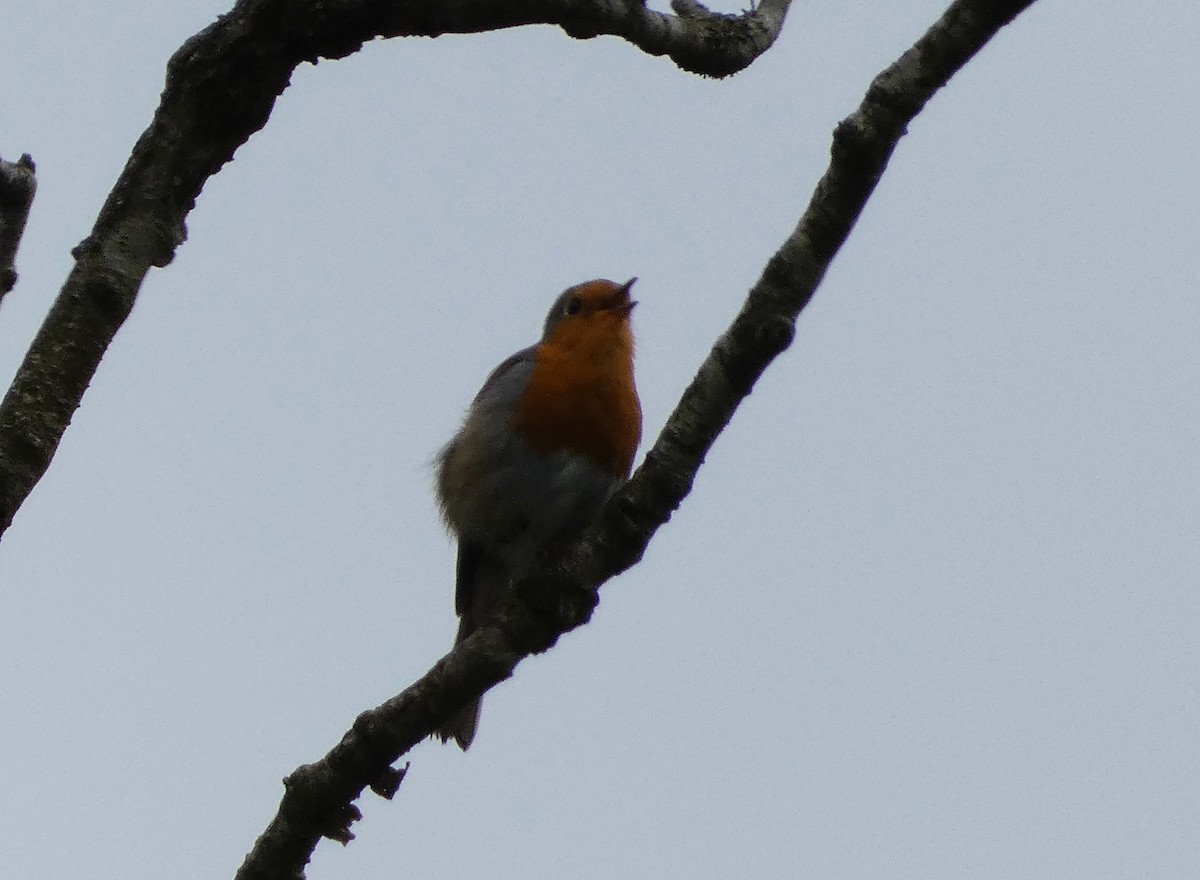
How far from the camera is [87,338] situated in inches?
131

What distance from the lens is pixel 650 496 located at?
12.5 feet

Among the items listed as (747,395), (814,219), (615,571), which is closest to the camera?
(814,219)

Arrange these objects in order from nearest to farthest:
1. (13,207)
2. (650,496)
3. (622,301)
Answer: (13,207)
(650,496)
(622,301)

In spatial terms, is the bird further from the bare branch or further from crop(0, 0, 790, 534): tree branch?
the bare branch

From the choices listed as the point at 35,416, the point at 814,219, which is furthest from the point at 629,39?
the point at 35,416

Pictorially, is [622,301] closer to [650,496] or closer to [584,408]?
[584,408]

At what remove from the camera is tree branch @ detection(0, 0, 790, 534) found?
328 centimetres

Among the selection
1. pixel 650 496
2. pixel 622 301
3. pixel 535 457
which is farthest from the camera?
pixel 622 301

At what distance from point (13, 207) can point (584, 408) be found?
347cm

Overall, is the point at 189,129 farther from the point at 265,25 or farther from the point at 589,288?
the point at 589,288

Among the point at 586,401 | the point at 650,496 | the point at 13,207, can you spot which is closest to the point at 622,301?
the point at 586,401

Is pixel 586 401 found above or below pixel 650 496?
above

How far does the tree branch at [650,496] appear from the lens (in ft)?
10.8

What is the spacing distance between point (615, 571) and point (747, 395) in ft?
2.11
